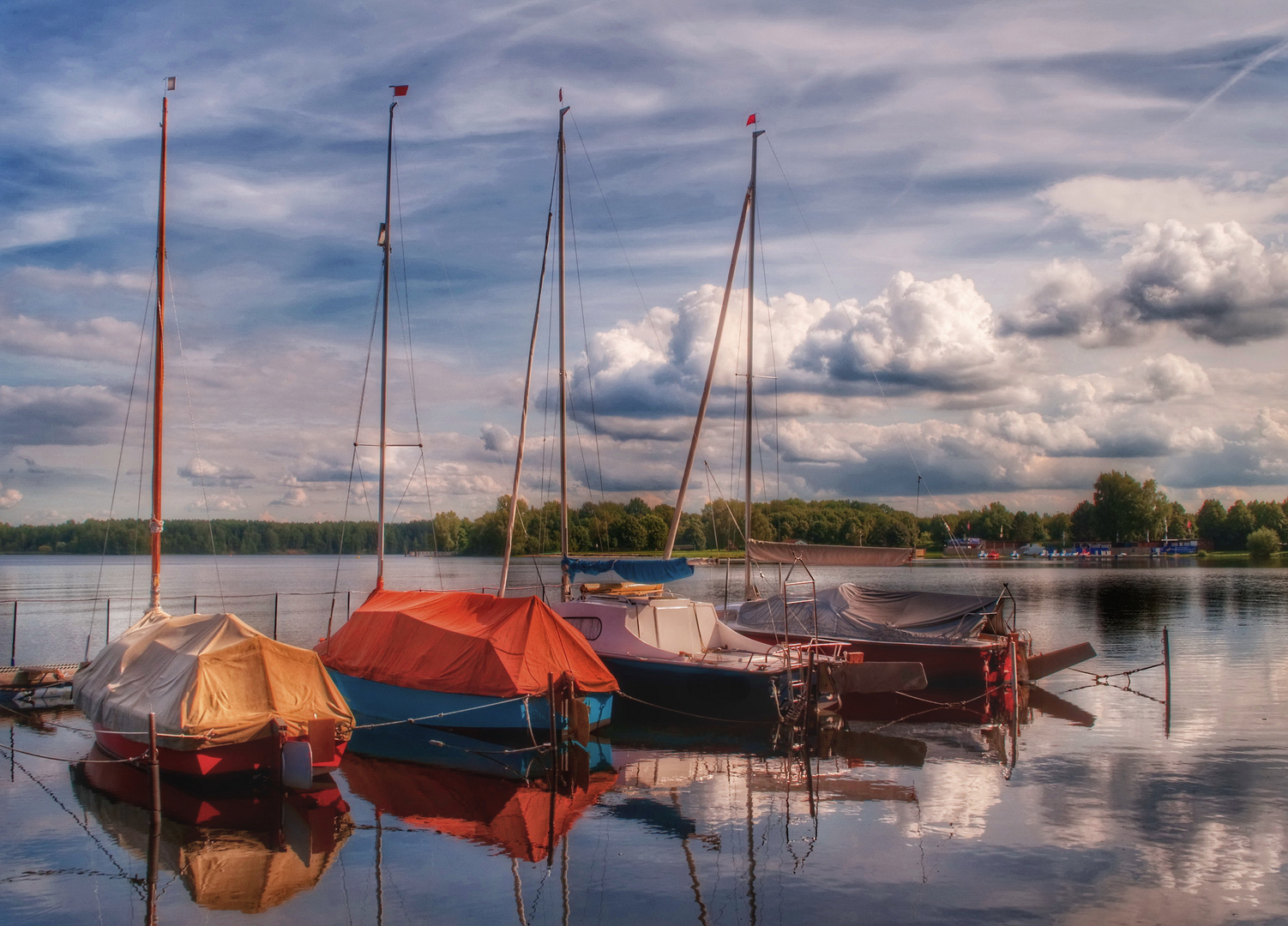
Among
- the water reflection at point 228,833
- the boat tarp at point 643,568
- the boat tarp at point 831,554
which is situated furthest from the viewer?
the boat tarp at point 831,554

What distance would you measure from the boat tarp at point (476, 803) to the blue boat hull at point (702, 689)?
17.6 ft

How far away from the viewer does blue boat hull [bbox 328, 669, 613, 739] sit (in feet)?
69.2

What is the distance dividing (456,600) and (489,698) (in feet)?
13.9

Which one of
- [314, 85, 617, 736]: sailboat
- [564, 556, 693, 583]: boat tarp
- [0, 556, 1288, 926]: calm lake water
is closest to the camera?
[0, 556, 1288, 926]: calm lake water

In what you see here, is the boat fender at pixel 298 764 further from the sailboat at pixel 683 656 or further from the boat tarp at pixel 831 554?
the boat tarp at pixel 831 554

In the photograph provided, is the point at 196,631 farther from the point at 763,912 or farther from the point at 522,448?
the point at 522,448

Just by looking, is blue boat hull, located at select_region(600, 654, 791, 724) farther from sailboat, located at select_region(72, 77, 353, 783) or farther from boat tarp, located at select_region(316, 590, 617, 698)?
sailboat, located at select_region(72, 77, 353, 783)

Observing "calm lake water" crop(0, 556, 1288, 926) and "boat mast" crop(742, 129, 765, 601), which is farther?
"boat mast" crop(742, 129, 765, 601)

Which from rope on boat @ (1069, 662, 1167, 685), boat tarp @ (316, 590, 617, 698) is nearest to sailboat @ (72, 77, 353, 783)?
boat tarp @ (316, 590, 617, 698)

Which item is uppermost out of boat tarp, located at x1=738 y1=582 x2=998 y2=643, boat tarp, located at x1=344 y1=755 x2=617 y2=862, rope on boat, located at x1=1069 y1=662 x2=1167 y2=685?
boat tarp, located at x1=738 y1=582 x2=998 y2=643

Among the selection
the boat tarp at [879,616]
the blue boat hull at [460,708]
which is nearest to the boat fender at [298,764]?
the blue boat hull at [460,708]

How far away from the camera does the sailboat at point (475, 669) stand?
21.1m

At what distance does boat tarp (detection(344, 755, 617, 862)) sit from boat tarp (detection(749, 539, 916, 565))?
482 inches

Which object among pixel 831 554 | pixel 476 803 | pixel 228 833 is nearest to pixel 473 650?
pixel 476 803
